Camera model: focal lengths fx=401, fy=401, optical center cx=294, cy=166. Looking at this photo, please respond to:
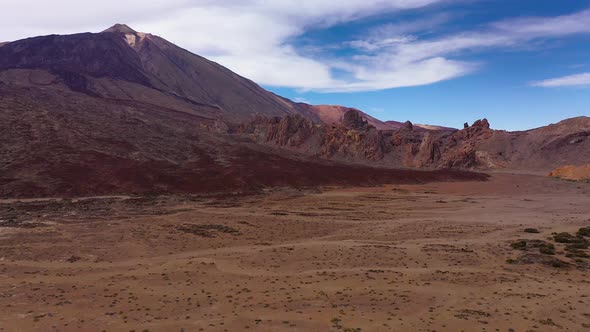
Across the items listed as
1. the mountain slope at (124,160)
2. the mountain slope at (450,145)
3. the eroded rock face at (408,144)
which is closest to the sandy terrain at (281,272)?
the mountain slope at (124,160)

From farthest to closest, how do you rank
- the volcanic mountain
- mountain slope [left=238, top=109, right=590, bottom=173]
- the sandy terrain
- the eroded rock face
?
the eroded rock face → mountain slope [left=238, top=109, right=590, bottom=173] → the volcanic mountain → the sandy terrain

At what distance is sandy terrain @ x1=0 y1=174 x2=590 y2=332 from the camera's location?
15.8m

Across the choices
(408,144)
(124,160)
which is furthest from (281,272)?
(408,144)

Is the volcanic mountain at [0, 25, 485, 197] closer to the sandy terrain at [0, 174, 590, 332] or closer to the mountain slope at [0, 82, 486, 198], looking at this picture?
the mountain slope at [0, 82, 486, 198]

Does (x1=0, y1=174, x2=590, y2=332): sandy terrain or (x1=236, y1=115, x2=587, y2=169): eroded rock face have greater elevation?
(x1=236, y1=115, x2=587, y2=169): eroded rock face

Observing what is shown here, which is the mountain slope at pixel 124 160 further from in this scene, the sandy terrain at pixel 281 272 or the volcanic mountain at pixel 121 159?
the sandy terrain at pixel 281 272

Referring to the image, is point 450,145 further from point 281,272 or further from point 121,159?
point 281,272

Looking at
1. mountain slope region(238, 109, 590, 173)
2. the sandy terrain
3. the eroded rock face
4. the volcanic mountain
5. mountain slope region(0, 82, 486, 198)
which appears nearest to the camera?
the sandy terrain

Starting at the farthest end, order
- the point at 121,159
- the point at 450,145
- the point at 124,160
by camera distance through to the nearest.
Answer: the point at 450,145
the point at 121,159
the point at 124,160

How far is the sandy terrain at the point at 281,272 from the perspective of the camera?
15.8 m

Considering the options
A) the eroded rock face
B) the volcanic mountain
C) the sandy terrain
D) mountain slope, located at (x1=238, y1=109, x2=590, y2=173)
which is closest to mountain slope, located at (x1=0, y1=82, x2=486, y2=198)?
the volcanic mountain

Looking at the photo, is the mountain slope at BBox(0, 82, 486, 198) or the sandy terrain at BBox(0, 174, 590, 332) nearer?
the sandy terrain at BBox(0, 174, 590, 332)

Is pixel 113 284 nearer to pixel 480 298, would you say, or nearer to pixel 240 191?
pixel 480 298

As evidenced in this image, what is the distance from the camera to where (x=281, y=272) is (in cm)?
2206
